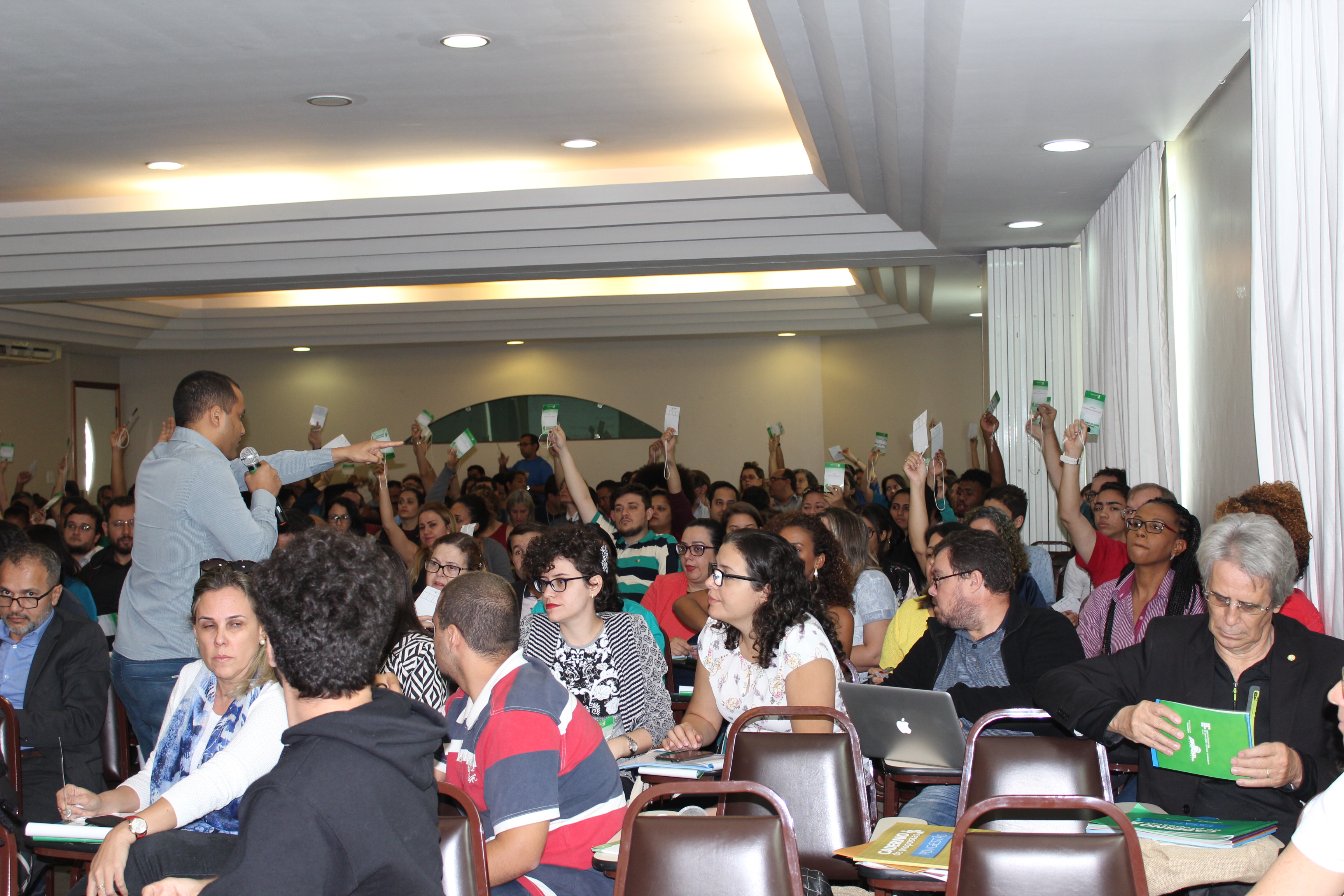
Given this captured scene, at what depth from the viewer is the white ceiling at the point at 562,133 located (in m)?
3.93

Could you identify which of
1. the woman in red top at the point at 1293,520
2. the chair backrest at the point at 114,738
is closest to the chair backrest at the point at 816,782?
the woman in red top at the point at 1293,520

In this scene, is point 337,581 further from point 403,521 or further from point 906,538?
point 403,521

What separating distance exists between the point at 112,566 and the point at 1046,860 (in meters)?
5.39

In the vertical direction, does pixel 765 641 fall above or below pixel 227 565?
below

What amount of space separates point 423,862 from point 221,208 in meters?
A: 6.53

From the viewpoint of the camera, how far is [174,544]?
381cm

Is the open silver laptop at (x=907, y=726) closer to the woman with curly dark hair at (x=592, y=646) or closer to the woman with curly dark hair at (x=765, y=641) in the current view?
the woman with curly dark hair at (x=765, y=641)

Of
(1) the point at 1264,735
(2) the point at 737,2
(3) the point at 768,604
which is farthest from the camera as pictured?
(2) the point at 737,2

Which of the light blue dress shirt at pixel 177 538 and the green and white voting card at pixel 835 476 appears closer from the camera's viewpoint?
the light blue dress shirt at pixel 177 538

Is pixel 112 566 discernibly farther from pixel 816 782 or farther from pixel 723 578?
pixel 816 782

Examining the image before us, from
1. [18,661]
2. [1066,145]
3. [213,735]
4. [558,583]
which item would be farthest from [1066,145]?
[18,661]

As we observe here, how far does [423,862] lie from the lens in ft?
5.83

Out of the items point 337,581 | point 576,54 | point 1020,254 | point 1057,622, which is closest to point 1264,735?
point 1057,622

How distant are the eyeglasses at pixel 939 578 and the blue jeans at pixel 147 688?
8.22 feet
